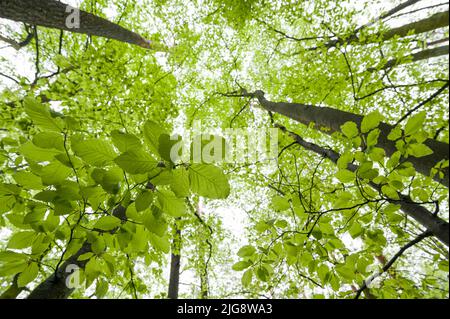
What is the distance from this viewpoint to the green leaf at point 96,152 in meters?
0.70

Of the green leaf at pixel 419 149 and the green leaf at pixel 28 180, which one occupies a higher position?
the green leaf at pixel 419 149

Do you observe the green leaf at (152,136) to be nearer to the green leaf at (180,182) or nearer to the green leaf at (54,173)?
the green leaf at (180,182)

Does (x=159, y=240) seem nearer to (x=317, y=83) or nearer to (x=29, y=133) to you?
(x=29, y=133)

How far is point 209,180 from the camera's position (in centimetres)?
70

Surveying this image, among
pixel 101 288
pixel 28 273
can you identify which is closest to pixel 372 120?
pixel 101 288

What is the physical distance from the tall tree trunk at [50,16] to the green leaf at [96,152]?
319cm

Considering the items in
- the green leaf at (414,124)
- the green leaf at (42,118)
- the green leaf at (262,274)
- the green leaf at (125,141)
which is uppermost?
the green leaf at (414,124)

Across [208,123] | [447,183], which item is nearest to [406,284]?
[447,183]

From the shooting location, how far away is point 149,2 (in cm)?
557

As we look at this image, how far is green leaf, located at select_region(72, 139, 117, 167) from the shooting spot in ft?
2.30

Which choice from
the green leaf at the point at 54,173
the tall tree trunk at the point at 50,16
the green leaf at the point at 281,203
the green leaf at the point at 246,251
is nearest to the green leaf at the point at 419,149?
the green leaf at the point at 281,203

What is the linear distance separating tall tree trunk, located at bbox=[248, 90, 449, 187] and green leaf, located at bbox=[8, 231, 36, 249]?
2343mm

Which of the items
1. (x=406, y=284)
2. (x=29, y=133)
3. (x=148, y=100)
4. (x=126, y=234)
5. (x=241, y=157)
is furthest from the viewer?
(x=241, y=157)

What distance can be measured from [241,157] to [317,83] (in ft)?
8.58
